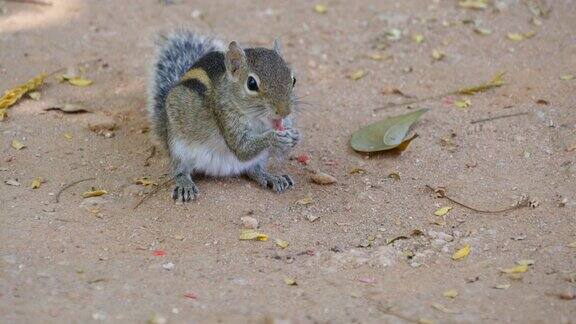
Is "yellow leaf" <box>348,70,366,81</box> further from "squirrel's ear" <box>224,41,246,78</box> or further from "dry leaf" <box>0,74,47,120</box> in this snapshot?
"dry leaf" <box>0,74,47,120</box>

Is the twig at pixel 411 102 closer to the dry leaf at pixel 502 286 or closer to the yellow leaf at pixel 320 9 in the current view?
the yellow leaf at pixel 320 9

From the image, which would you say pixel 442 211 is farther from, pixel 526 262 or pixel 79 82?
pixel 79 82

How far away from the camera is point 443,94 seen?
6.04 meters

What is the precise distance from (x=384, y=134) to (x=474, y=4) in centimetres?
212

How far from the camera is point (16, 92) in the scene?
5711 millimetres

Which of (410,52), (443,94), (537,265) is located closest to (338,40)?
(410,52)

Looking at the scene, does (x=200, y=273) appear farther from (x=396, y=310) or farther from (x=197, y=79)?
(x=197, y=79)

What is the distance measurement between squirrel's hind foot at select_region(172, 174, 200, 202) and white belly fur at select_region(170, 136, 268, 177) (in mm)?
123

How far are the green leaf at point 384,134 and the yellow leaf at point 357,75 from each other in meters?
0.69

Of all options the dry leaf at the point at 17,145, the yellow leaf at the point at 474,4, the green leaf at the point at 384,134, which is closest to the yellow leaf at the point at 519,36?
the yellow leaf at the point at 474,4

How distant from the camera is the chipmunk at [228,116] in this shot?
470 centimetres

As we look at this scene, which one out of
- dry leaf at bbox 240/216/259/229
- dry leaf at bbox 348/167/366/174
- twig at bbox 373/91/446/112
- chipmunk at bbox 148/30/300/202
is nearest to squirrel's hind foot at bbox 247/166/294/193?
chipmunk at bbox 148/30/300/202

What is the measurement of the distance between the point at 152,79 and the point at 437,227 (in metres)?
2.11

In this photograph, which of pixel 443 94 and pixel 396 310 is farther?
pixel 443 94
